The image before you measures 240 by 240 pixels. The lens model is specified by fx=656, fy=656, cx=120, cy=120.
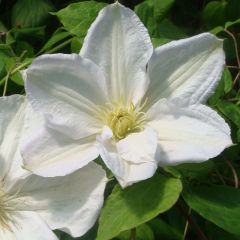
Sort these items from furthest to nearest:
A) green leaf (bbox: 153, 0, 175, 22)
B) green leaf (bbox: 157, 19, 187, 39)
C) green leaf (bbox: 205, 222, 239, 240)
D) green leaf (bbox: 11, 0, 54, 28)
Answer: green leaf (bbox: 11, 0, 54, 28)
green leaf (bbox: 157, 19, 187, 39)
green leaf (bbox: 153, 0, 175, 22)
green leaf (bbox: 205, 222, 239, 240)

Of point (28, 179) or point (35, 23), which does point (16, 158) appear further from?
point (35, 23)

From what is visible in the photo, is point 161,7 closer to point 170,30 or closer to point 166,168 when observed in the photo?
point 170,30

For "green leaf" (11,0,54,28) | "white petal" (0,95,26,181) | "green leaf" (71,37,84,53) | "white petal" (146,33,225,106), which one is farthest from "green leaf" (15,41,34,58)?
"white petal" (146,33,225,106)

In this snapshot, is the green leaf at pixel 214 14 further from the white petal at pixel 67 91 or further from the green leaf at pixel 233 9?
the white petal at pixel 67 91

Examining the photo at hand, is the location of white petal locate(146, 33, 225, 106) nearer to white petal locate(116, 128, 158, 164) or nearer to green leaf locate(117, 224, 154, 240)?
white petal locate(116, 128, 158, 164)

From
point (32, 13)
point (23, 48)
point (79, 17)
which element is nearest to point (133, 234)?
point (79, 17)
